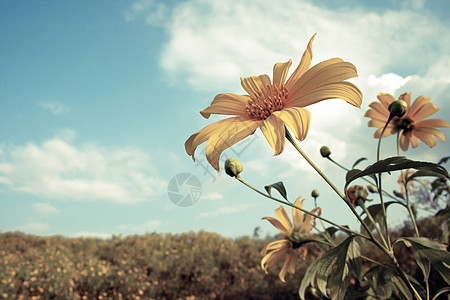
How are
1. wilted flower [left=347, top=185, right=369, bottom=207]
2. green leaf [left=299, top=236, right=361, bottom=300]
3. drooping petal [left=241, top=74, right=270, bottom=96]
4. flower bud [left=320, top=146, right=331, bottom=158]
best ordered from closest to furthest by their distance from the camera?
green leaf [left=299, top=236, right=361, bottom=300]
drooping petal [left=241, top=74, right=270, bottom=96]
wilted flower [left=347, top=185, right=369, bottom=207]
flower bud [left=320, top=146, right=331, bottom=158]

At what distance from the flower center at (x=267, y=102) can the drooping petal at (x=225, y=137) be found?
0.18ft

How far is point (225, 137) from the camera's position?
0.70 metres

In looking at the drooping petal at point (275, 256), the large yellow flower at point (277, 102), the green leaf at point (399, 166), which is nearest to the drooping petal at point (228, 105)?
the large yellow flower at point (277, 102)

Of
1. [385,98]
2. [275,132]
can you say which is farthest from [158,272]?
[275,132]

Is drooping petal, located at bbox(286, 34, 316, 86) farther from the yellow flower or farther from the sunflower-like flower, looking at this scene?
the yellow flower

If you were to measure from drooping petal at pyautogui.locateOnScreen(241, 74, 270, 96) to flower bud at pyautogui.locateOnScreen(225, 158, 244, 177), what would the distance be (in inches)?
7.3

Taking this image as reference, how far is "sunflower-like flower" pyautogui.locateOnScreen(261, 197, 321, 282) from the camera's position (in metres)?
1.23

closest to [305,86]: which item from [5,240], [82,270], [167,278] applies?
[167,278]

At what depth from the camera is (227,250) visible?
4.95 metres

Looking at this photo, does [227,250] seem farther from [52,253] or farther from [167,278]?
[52,253]

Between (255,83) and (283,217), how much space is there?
66 centimetres

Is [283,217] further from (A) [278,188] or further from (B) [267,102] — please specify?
(B) [267,102]

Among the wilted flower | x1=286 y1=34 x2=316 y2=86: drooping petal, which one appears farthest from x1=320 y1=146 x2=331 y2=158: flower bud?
x1=286 y1=34 x2=316 y2=86: drooping petal

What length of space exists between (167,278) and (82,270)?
3.47ft
